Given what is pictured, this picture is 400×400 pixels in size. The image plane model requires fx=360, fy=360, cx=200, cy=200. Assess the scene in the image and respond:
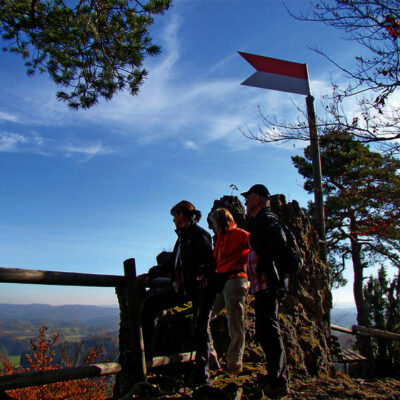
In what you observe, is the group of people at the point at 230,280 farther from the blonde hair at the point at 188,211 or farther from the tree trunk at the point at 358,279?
the tree trunk at the point at 358,279

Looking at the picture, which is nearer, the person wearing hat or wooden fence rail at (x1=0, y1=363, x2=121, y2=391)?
wooden fence rail at (x1=0, y1=363, x2=121, y2=391)

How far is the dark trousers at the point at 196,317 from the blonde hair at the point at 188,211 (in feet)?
2.53

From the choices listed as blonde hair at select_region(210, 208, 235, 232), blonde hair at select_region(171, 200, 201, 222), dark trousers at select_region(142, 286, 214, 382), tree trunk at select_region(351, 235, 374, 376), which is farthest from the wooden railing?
tree trunk at select_region(351, 235, 374, 376)

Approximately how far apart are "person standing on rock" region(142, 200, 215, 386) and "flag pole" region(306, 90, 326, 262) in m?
3.45

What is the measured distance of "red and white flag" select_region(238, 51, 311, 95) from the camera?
7047mm

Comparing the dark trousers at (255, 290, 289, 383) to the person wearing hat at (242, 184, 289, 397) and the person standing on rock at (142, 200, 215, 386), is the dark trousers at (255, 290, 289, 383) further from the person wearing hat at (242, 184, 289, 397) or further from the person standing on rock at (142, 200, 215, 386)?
the person standing on rock at (142, 200, 215, 386)

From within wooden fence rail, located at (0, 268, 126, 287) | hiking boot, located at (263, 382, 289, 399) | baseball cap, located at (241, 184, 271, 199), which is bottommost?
hiking boot, located at (263, 382, 289, 399)

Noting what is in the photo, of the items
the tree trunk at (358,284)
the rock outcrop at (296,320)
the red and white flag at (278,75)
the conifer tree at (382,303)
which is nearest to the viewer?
the rock outcrop at (296,320)

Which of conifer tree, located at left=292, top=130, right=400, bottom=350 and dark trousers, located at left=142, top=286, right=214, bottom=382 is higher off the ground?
conifer tree, located at left=292, top=130, right=400, bottom=350

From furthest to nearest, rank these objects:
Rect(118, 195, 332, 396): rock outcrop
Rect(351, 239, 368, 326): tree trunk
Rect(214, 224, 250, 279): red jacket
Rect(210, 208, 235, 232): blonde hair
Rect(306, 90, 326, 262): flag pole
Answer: Rect(351, 239, 368, 326): tree trunk < Rect(306, 90, 326, 262): flag pole < Rect(118, 195, 332, 396): rock outcrop < Rect(210, 208, 235, 232): blonde hair < Rect(214, 224, 250, 279): red jacket

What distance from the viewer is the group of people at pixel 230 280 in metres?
3.43

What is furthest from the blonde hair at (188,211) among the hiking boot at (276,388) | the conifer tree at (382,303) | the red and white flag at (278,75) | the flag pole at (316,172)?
the conifer tree at (382,303)

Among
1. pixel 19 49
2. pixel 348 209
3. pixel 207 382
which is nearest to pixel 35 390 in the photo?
pixel 19 49

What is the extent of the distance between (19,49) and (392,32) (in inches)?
279
